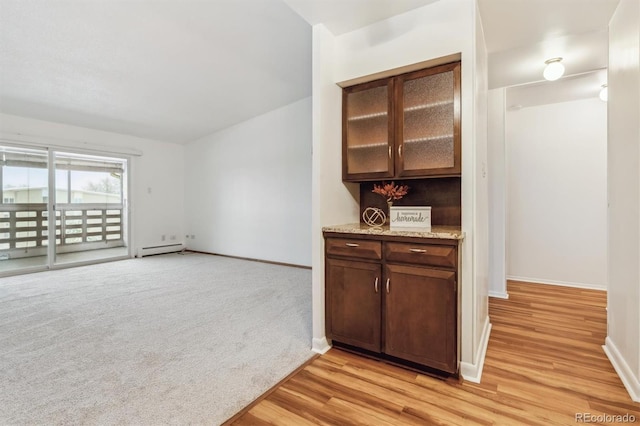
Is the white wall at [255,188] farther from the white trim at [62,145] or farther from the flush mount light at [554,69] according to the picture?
the flush mount light at [554,69]

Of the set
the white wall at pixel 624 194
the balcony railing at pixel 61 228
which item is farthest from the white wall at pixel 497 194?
the balcony railing at pixel 61 228

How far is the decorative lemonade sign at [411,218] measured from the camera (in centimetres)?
210

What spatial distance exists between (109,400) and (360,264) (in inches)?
66.7

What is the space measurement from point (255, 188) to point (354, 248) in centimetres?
405

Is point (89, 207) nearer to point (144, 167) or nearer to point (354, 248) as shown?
point (144, 167)

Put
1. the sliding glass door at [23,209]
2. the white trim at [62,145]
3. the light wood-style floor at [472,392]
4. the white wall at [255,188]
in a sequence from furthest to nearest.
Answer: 1. the white wall at [255,188]
2. the sliding glass door at [23,209]
3. the white trim at [62,145]
4. the light wood-style floor at [472,392]

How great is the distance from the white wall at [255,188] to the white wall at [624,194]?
12.3 feet

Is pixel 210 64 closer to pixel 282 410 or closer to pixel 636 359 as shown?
pixel 282 410

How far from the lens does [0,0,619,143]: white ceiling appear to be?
2.24 meters

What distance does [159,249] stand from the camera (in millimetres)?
6566

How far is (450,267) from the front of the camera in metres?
1.84

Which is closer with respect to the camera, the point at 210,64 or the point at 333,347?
the point at 333,347

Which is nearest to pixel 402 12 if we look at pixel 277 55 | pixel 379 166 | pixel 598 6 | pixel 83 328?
pixel 379 166

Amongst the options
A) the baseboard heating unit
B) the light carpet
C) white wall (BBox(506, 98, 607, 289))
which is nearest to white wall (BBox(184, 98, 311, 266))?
the baseboard heating unit
